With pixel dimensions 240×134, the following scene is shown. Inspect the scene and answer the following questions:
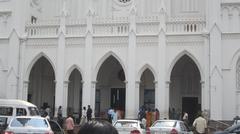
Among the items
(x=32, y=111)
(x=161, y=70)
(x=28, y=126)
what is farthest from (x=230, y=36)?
(x=28, y=126)

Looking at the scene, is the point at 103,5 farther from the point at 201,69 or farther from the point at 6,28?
the point at 201,69

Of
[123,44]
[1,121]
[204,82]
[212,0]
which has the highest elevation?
[212,0]

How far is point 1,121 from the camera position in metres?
18.8

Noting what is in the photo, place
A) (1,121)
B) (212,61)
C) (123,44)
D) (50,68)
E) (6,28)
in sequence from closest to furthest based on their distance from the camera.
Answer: (1,121)
(212,61)
(123,44)
(6,28)
(50,68)

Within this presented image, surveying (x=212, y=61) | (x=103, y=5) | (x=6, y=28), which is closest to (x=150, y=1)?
(x=103, y=5)

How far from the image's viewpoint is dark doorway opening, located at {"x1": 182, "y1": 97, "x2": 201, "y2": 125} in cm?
3109

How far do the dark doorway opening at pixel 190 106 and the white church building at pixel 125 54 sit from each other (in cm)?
7

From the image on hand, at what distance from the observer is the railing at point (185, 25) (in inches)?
1107

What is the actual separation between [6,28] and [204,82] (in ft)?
49.6

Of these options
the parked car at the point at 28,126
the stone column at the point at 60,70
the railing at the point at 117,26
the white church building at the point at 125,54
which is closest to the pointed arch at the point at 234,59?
the white church building at the point at 125,54

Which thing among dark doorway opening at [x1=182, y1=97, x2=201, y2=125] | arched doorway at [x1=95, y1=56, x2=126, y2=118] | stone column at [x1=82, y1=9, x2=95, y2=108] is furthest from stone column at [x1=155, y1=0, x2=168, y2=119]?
arched doorway at [x1=95, y1=56, x2=126, y2=118]

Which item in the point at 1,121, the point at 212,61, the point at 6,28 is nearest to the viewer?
the point at 1,121

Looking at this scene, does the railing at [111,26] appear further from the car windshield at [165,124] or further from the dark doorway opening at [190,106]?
the car windshield at [165,124]

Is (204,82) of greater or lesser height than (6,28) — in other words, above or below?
below
